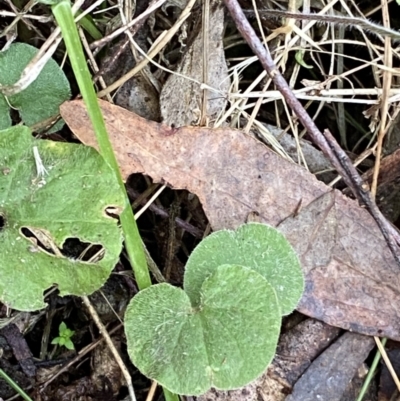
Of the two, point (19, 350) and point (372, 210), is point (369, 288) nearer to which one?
point (372, 210)

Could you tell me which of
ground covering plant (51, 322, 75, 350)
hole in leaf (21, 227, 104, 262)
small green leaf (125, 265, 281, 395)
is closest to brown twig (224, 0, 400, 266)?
small green leaf (125, 265, 281, 395)

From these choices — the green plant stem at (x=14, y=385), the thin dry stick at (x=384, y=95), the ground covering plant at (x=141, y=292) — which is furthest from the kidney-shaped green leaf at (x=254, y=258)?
the green plant stem at (x=14, y=385)

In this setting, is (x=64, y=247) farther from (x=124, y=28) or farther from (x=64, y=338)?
(x=124, y=28)

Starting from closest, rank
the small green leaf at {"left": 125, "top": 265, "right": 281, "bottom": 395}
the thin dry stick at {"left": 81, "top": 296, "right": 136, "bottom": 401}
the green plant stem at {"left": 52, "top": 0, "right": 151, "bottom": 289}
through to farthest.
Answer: the green plant stem at {"left": 52, "top": 0, "right": 151, "bottom": 289}, the small green leaf at {"left": 125, "top": 265, "right": 281, "bottom": 395}, the thin dry stick at {"left": 81, "top": 296, "right": 136, "bottom": 401}

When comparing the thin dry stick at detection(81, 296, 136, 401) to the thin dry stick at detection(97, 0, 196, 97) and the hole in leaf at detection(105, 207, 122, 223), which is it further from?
the thin dry stick at detection(97, 0, 196, 97)

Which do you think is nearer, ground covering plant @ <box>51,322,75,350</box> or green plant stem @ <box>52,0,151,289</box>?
green plant stem @ <box>52,0,151,289</box>

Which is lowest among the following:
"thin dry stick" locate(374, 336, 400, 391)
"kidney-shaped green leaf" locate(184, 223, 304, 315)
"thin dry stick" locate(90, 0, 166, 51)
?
"thin dry stick" locate(374, 336, 400, 391)

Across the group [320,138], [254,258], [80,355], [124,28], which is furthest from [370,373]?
[124,28]
